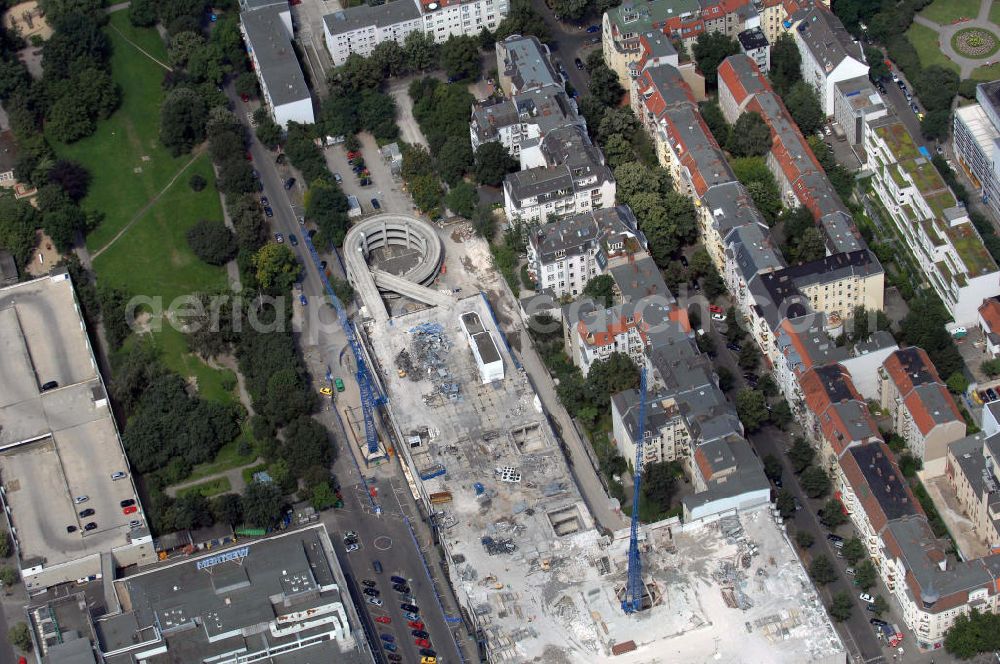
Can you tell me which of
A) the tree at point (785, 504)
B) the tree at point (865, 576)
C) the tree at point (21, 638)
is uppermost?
the tree at point (21, 638)

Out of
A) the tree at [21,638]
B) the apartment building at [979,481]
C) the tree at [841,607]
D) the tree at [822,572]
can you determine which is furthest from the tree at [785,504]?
the tree at [21,638]

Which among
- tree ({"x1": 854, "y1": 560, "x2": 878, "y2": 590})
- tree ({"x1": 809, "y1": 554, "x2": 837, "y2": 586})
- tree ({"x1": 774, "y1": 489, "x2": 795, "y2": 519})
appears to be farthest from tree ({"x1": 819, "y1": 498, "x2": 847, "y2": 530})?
tree ({"x1": 854, "y1": 560, "x2": 878, "y2": 590})

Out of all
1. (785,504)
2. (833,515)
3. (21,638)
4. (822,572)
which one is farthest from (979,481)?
(21,638)

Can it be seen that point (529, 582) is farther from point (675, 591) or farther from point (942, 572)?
point (942, 572)

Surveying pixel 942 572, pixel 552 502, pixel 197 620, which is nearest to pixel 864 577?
pixel 942 572

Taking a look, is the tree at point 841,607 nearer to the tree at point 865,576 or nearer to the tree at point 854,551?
the tree at point 865,576

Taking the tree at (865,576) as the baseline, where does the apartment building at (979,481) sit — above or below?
above

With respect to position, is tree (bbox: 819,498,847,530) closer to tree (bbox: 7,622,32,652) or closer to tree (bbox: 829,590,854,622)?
tree (bbox: 829,590,854,622)
